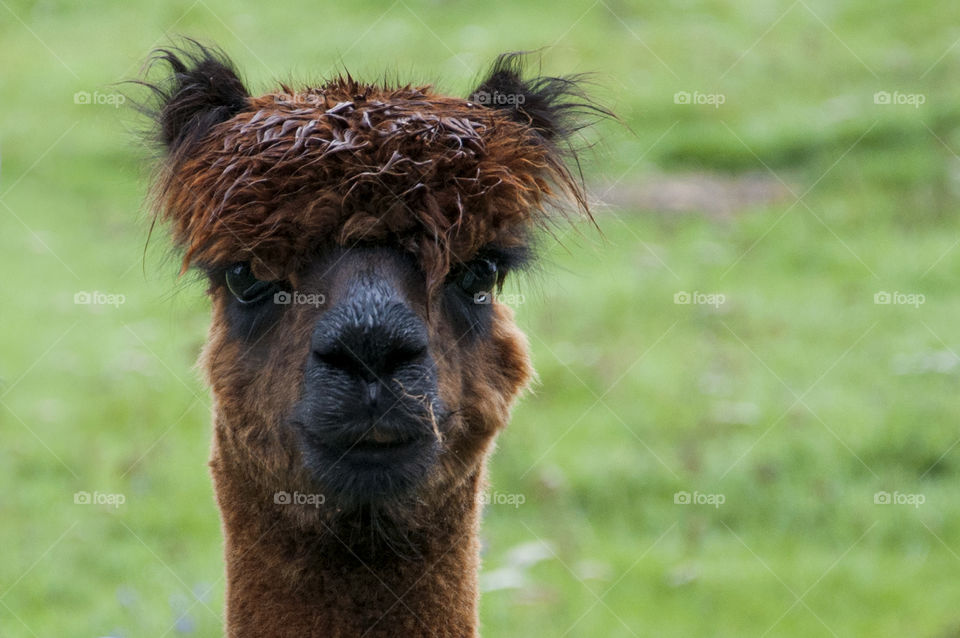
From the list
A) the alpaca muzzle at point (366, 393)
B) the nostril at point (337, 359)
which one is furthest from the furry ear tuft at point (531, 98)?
the nostril at point (337, 359)

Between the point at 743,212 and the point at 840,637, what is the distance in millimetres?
6952

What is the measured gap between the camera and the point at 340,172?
3195mm

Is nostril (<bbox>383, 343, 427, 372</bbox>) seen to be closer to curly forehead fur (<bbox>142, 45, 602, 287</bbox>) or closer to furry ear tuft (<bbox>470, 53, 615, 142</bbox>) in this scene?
curly forehead fur (<bbox>142, 45, 602, 287</bbox>)

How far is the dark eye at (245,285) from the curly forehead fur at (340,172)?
47 mm

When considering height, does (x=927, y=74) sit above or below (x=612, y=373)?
above

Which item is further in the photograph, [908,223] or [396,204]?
[908,223]

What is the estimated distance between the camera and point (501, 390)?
3672mm

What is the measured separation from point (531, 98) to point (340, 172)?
0.86m

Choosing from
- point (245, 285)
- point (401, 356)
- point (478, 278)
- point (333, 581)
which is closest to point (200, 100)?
point (245, 285)

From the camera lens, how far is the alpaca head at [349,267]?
Result: 308 cm

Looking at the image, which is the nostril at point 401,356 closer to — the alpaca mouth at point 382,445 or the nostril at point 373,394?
the nostril at point 373,394

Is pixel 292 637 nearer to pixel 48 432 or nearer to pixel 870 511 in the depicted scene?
pixel 870 511

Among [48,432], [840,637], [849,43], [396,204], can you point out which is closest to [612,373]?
[840,637]

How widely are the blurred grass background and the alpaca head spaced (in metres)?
0.54
